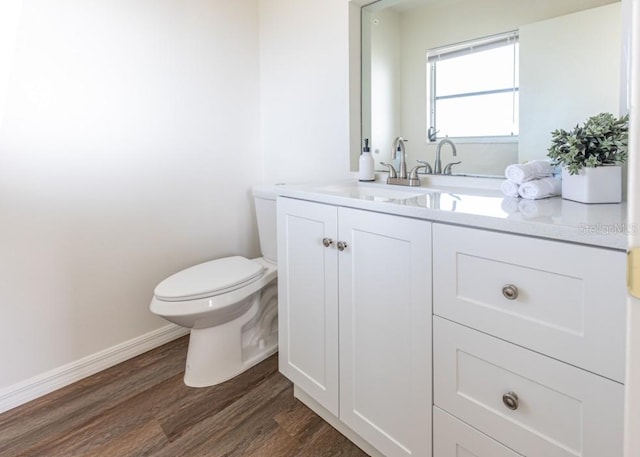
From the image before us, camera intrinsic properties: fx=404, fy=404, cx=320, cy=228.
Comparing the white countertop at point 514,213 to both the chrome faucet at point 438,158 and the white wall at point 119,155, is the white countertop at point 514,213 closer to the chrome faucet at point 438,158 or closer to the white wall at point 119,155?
the chrome faucet at point 438,158

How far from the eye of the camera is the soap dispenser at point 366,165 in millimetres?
1849

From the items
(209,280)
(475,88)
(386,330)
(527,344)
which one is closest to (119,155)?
(209,280)

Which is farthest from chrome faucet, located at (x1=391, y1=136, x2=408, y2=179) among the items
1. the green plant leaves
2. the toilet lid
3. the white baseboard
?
the white baseboard

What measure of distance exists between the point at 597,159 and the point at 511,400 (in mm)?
683

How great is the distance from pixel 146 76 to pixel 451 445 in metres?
2.03

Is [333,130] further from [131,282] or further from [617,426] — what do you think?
[617,426]

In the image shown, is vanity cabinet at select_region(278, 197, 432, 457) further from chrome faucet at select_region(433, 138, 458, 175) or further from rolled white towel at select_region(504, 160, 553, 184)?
chrome faucet at select_region(433, 138, 458, 175)

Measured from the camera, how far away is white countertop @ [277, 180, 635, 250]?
31.0 inches

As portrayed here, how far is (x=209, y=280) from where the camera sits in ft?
6.03

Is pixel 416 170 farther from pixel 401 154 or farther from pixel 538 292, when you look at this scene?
pixel 538 292

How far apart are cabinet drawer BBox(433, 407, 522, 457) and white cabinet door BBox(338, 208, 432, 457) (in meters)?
0.03

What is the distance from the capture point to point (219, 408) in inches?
66.8

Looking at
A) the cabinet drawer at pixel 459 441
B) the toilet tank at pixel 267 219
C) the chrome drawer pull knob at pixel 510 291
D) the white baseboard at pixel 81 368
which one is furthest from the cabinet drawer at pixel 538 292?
the white baseboard at pixel 81 368

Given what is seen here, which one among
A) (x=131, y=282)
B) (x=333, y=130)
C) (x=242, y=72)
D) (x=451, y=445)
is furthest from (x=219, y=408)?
(x=242, y=72)
